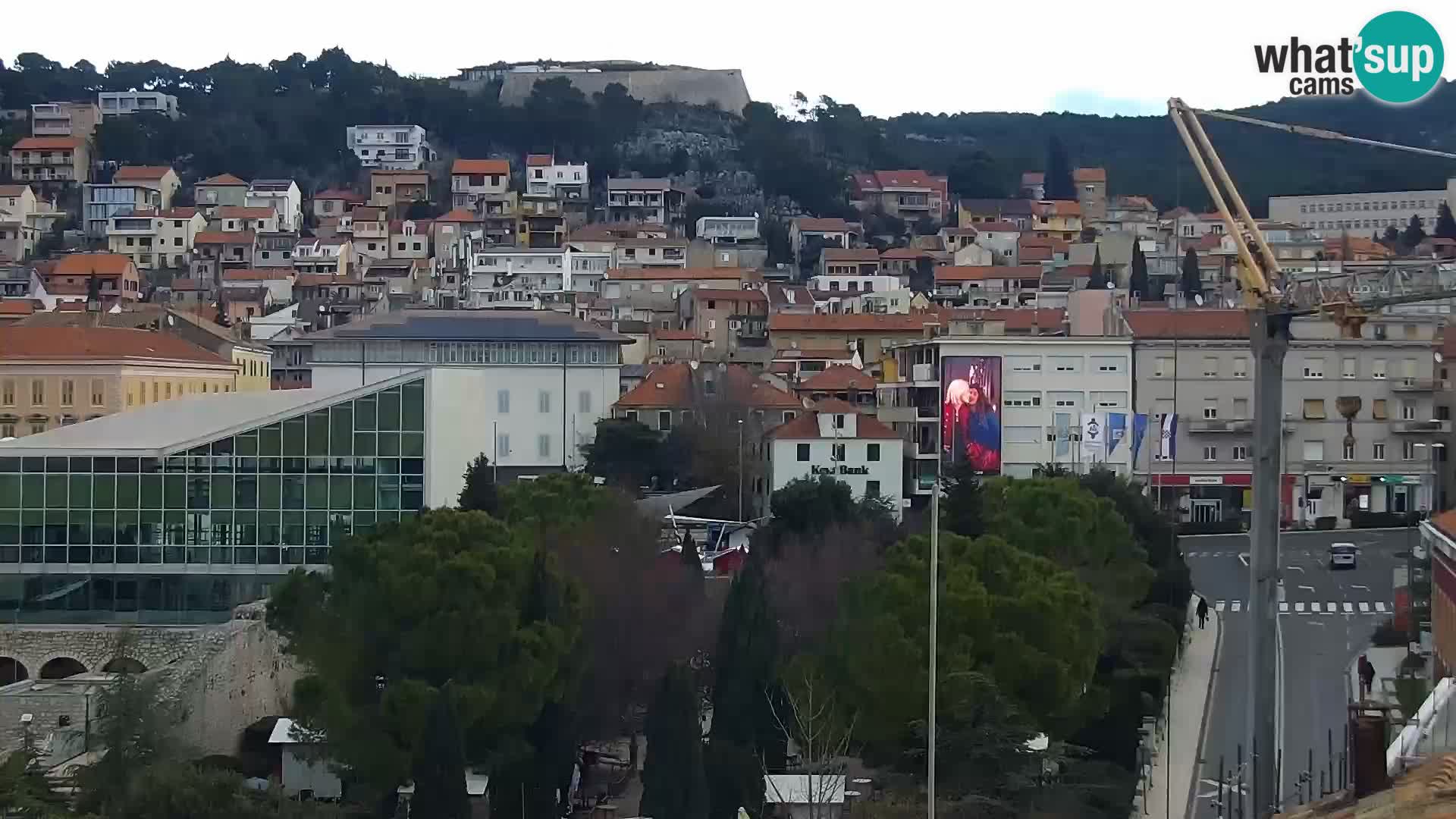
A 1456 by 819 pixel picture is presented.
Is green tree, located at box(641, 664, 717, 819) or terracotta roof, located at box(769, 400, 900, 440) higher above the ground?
terracotta roof, located at box(769, 400, 900, 440)

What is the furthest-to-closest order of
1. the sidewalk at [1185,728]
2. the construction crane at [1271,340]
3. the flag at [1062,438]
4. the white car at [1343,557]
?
the flag at [1062,438]
the white car at [1343,557]
the sidewalk at [1185,728]
the construction crane at [1271,340]

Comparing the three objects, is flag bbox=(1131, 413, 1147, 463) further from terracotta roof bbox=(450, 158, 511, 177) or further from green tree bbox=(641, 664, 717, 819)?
terracotta roof bbox=(450, 158, 511, 177)

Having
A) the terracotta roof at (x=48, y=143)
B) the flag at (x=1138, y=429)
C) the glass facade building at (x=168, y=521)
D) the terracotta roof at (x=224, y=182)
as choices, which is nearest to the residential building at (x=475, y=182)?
the terracotta roof at (x=224, y=182)

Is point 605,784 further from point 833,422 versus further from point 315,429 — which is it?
point 833,422

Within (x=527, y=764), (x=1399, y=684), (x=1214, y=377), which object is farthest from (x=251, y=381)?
(x=1399, y=684)

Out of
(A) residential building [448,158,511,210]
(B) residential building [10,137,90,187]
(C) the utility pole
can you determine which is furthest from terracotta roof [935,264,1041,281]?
(C) the utility pole

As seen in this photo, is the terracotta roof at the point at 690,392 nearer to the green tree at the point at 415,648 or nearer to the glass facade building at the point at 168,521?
the glass facade building at the point at 168,521

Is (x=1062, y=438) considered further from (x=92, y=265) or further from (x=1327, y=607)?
(x=92, y=265)

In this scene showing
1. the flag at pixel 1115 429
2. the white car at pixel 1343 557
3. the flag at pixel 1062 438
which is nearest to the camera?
the white car at pixel 1343 557
